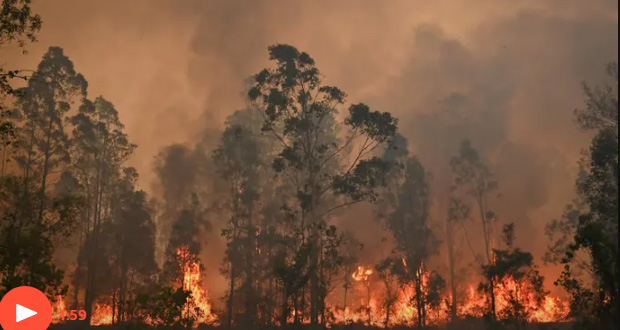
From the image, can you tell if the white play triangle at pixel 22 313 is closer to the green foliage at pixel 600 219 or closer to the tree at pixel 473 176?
the green foliage at pixel 600 219

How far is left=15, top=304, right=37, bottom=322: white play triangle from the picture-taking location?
50.8ft

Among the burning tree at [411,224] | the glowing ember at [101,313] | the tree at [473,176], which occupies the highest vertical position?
the tree at [473,176]

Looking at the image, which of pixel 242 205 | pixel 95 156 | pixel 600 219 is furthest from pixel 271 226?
pixel 600 219

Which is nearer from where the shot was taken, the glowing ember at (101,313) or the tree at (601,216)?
the tree at (601,216)

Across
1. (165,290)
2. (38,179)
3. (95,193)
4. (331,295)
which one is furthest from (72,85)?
(331,295)

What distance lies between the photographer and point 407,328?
45625mm

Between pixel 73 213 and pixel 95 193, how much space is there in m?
27.3

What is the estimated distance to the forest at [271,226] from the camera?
24047 millimetres

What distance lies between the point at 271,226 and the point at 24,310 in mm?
34792

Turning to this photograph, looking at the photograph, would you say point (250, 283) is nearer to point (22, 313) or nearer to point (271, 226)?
point (271, 226)

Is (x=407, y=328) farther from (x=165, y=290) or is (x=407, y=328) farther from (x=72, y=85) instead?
(x=72, y=85)

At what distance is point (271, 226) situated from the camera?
50812 mm

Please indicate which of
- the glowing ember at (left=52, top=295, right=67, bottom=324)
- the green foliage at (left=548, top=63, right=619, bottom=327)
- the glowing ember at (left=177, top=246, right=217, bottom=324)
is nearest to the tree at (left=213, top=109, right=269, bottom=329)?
the glowing ember at (left=177, top=246, right=217, bottom=324)

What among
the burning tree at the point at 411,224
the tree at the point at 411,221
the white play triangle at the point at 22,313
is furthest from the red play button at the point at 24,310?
the tree at the point at 411,221
